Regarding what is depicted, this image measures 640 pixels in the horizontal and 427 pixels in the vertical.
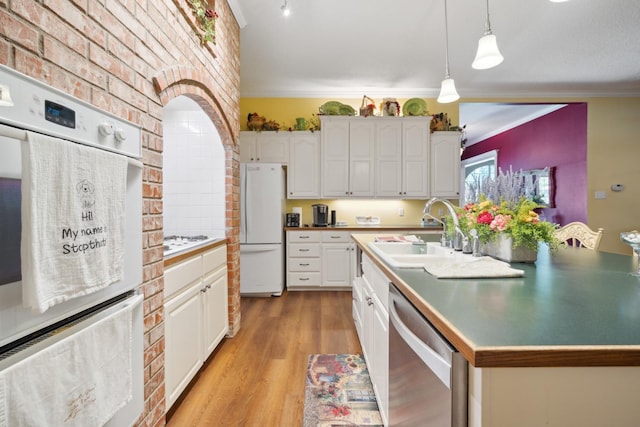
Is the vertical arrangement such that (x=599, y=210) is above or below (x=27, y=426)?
above

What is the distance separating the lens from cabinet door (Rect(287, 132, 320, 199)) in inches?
168

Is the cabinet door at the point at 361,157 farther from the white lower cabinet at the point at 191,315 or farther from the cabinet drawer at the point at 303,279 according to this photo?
the white lower cabinet at the point at 191,315

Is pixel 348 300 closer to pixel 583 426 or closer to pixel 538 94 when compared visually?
pixel 583 426

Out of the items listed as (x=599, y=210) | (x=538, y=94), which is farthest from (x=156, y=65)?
(x=599, y=210)

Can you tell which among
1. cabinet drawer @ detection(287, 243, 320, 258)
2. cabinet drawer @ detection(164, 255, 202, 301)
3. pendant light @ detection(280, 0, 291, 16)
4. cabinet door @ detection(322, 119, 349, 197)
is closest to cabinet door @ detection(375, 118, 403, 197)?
cabinet door @ detection(322, 119, 349, 197)

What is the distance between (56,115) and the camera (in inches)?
31.5

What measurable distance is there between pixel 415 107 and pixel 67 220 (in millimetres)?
4433

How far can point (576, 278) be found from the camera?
1104 mm

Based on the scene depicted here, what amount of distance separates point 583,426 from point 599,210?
5478 mm

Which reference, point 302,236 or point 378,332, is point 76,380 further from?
point 302,236

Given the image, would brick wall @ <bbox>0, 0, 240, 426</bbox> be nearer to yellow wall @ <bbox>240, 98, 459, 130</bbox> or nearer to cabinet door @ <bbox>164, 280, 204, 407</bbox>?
cabinet door @ <bbox>164, 280, 204, 407</bbox>

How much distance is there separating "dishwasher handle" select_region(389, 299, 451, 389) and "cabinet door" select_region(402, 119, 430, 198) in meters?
3.43

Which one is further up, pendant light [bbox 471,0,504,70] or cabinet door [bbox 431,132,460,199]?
pendant light [bbox 471,0,504,70]

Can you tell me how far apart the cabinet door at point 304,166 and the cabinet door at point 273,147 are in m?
0.09
